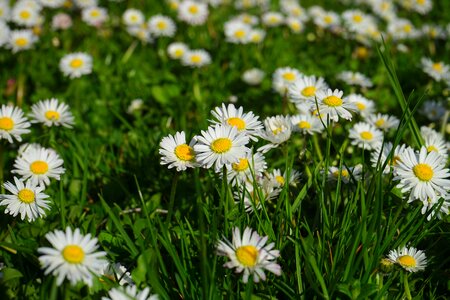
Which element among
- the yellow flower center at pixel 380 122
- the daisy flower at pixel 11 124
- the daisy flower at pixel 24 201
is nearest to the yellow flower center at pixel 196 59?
the yellow flower center at pixel 380 122

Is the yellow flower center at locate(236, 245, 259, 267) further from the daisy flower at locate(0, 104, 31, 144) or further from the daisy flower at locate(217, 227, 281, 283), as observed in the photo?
the daisy flower at locate(0, 104, 31, 144)

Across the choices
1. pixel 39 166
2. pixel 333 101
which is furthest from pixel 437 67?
pixel 39 166

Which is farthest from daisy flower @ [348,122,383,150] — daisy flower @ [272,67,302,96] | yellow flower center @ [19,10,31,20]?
yellow flower center @ [19,10,31,20]

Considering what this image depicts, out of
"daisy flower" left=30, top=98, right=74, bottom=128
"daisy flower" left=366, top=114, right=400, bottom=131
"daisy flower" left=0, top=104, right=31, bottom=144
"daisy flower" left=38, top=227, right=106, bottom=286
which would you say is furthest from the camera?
"daisy flower" left=366, top=114, right=400, bottom=131

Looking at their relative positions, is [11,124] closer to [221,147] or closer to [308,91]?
[221,147]

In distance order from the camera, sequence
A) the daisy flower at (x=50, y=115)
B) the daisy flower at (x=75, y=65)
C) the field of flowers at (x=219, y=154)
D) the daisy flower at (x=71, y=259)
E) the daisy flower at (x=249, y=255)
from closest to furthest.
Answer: the daisy flower at (x=71, y=259) < the daisy flower at (x=249, y=255) < the field of flowers at (x=219, y=154) < the daisy flower at (x=50, y=115) < the daisy flower at (x=75, y=65)

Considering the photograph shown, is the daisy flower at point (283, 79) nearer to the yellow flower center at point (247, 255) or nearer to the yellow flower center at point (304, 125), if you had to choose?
the yellow flower center at point (304, 125)
